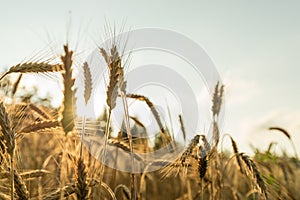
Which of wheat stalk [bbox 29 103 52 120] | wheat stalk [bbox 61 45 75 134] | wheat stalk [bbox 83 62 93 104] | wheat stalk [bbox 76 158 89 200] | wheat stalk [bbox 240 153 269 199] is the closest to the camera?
wheat stalk [bbox 61 45 75 134]

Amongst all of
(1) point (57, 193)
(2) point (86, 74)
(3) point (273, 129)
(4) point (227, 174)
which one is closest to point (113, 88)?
(2) point (86, 74)

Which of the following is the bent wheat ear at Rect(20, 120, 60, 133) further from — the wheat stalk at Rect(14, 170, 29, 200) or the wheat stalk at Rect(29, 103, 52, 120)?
the wheat stalk at Rect(29, 103, 52, 120)

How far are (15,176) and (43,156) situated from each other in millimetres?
5633

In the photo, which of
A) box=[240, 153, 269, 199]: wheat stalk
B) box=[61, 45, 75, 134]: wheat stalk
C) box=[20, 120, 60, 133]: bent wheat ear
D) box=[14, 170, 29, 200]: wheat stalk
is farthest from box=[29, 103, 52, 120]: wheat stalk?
box=[240, 153, 269, 199]: wheat stalk

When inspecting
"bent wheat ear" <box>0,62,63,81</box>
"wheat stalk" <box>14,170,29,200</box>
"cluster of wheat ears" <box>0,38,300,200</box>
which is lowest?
"wheat stalk" <box>14,170,29,200</box>

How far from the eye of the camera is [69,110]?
2088 millimetres

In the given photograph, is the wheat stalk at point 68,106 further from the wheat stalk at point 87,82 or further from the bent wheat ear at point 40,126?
the bent wheat ear at point 40,126

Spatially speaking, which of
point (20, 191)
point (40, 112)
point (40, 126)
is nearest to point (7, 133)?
point (20, 191)

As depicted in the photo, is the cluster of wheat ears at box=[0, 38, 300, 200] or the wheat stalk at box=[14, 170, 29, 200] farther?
the wheat stalk at box=[14, 170, 29, 200]

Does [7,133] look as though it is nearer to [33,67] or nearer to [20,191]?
[20,191]

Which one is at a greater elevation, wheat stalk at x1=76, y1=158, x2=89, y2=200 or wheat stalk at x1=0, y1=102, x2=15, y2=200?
wheat stalk at x1=0, y1=102, x2=15, y2=200

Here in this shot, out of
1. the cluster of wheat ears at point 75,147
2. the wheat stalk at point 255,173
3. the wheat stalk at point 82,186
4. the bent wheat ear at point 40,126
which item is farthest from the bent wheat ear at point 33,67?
the wheat stalk at point 255,173

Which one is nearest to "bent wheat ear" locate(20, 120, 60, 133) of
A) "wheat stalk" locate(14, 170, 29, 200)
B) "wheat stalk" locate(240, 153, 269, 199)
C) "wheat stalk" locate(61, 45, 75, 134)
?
"wheat stalk" locate(14, 170, 29, 200)

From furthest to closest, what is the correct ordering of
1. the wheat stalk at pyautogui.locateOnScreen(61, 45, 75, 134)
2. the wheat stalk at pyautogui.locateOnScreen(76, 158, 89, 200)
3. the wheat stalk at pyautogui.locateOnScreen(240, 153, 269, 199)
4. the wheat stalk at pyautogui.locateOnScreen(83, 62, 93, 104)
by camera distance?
the wheat stalk at pyautogui.locateOnScreen(240, 153, 269, 199) < the wheat stalk at pyautogui.locateOnScreen(83, 62, 93, 104) < the wheat stalk at pyautogui.locateOnScreen(76, 158, 89, 200) < the wheat stalk at pyautogui.locateOnScreen(61, 45, 75, 134)
